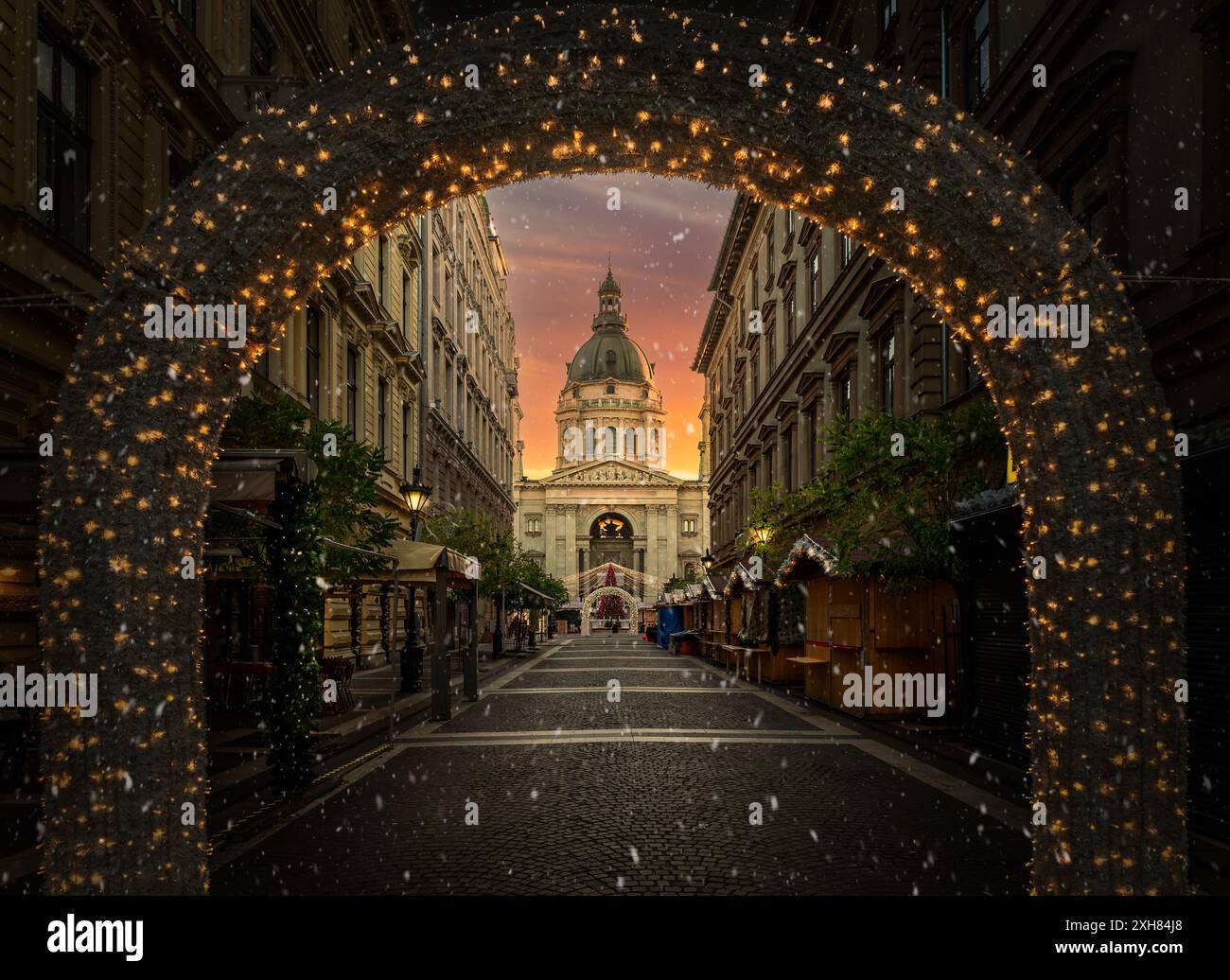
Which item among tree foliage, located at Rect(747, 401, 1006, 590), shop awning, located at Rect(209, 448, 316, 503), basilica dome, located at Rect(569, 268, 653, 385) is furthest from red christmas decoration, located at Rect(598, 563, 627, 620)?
shop awning, located at Rect(209, 448, 316, 503)

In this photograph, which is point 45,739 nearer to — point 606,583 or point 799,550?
point 799,550

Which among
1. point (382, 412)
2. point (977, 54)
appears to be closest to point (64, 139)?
point (977, 54)

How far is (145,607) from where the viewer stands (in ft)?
13.3

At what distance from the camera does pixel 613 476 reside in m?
109

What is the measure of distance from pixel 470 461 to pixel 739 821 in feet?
141

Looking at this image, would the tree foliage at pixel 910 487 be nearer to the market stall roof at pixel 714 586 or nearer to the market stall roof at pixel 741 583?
the market stall roof at pixel 741 583

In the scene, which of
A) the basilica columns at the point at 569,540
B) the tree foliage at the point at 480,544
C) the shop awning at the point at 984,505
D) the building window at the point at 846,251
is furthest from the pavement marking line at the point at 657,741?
the basilica columns at the point at 569,540

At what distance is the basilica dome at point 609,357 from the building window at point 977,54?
123 meters

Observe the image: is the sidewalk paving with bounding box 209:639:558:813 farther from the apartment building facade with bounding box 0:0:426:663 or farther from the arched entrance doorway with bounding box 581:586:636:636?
the arched entrance doorway with bounding box 581:586:636:636

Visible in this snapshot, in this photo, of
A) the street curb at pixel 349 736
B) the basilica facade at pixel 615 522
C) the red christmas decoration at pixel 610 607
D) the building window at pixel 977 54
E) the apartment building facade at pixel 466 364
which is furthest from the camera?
the basilica facade at pixel 615 522

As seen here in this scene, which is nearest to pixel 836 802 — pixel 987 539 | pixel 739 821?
pixel 739 821

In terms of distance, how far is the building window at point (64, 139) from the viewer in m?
11.8

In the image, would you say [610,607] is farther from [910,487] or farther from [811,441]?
[910,487]
